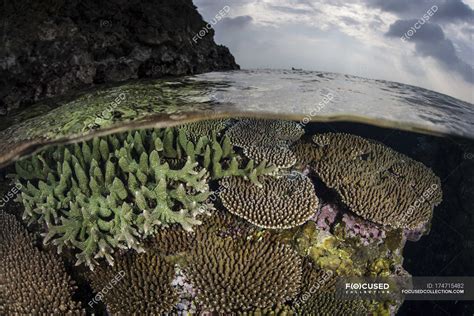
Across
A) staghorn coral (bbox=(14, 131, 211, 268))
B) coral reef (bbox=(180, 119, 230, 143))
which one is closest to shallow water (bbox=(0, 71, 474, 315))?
staghorn coral (bbox=(14, 131, 211, 268))

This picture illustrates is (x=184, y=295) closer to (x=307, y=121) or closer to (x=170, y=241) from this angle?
(x=170, y=241)

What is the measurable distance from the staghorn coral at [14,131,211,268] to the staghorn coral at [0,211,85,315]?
374mm

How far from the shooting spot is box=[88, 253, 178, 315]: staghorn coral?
463 centimetres

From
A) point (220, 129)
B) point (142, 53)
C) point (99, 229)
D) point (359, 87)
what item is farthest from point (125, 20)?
point (359, 87)

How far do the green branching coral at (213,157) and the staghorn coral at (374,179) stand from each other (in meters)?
1.31

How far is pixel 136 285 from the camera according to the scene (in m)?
4.73

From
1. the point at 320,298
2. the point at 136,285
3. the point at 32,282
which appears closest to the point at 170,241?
the point at 136,285

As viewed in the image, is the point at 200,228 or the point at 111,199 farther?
the point at 200,228

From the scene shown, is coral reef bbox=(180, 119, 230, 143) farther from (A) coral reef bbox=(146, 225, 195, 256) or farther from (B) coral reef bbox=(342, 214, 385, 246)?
(B) coral reef bbox=(342, 214, 385, 246)

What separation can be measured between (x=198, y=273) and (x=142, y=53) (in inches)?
245

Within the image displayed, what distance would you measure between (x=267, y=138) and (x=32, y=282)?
4.97 meters

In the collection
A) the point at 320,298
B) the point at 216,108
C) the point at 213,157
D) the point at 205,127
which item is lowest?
the point at 320,298

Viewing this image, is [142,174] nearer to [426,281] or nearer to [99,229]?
[99,229]

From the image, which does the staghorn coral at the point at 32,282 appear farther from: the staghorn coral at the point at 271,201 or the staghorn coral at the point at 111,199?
the staghorn coral at the point at 271,201
